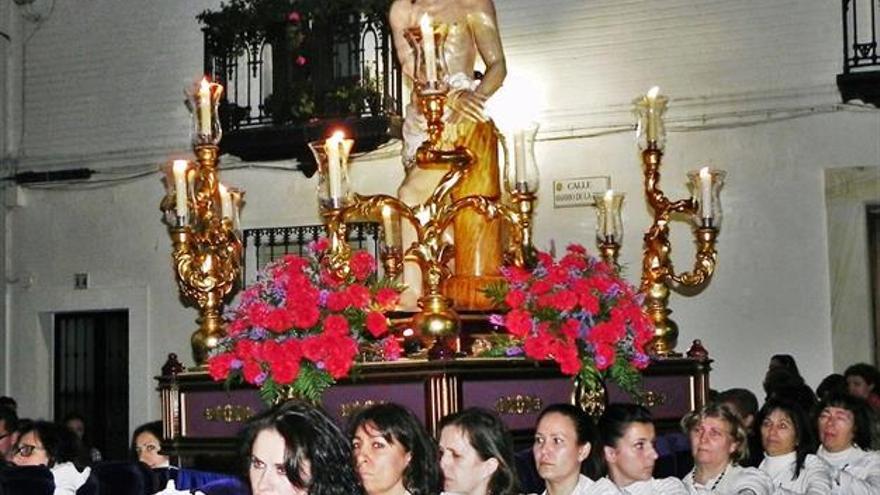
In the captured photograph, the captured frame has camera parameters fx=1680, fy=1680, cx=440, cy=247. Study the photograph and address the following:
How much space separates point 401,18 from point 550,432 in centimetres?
510

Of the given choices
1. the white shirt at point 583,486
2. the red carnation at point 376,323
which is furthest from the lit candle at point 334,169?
the white shirt at point 583,486

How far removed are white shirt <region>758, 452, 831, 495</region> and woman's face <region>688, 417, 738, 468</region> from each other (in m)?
0.33

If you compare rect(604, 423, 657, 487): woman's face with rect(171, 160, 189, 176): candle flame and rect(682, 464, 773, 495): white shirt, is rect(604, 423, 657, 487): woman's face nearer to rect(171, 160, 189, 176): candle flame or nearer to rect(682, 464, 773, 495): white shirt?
rect(682, 464, 773, 495): white shirt

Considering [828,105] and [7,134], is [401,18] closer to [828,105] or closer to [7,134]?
[828,105]

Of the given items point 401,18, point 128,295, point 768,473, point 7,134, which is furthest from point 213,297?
point 7,134

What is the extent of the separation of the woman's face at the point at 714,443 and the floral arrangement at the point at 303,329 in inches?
70.5

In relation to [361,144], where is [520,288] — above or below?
below

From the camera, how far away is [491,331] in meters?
9.78

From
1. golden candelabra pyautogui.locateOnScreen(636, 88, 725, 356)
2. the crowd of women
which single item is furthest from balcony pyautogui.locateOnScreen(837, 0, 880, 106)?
the crowd of women

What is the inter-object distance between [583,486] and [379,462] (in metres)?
1.52

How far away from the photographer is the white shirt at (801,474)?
800 cm

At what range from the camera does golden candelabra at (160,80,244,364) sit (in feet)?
31.5

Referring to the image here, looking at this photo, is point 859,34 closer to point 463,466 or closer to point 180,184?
point 180,184

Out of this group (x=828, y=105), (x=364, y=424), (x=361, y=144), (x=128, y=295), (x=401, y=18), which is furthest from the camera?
(x=128, y=295)
